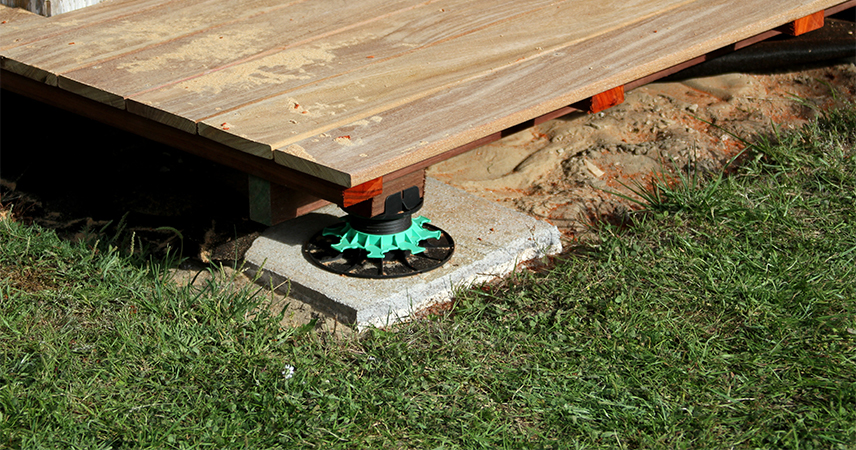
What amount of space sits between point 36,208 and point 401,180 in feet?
5.35

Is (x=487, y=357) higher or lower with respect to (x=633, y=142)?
lower

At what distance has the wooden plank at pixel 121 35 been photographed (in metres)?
2.93

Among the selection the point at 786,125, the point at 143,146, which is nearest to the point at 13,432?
the point at 143,146

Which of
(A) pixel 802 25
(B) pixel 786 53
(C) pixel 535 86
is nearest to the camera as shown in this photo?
(C) pixel 535 86

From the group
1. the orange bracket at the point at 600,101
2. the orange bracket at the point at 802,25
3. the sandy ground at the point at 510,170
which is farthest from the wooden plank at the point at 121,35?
the orange bracket at the point at 802,25

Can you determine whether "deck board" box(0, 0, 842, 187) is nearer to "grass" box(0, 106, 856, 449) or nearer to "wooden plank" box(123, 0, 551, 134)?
"wooden plank" box(123, 0, 551, 134)

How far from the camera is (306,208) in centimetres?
284

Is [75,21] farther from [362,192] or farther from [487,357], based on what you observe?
[487,357]

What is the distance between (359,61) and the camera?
9.95 ft

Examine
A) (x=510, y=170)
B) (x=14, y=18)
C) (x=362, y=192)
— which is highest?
(x=14, y=18)

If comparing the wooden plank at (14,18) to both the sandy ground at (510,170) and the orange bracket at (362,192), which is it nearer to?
the sandy ground at (510,170)

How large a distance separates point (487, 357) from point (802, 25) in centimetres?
219

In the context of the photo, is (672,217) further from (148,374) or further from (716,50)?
(148,374)

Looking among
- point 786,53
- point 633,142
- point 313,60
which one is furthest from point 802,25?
point 313,60
